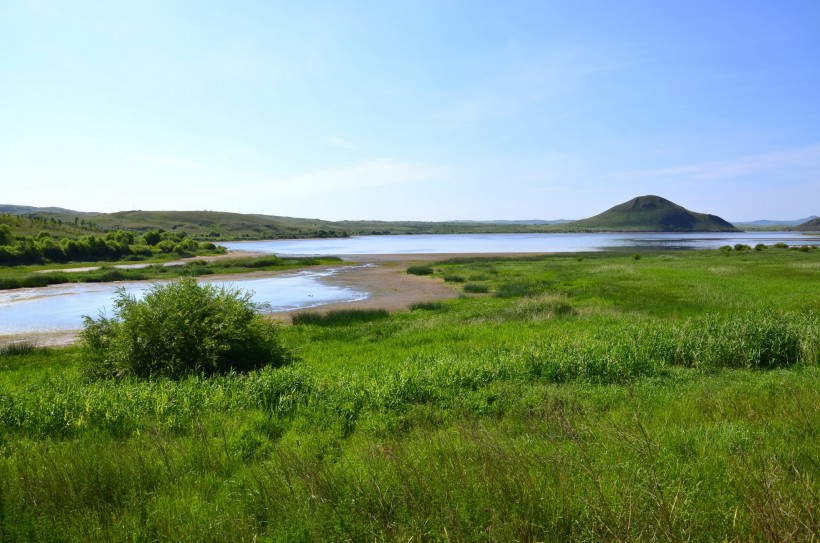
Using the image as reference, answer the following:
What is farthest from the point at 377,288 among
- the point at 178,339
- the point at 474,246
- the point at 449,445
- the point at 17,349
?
the point at 474,246

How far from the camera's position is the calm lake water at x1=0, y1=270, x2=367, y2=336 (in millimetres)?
24864

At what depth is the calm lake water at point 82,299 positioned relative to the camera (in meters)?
24.9

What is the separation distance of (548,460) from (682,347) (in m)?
9.19

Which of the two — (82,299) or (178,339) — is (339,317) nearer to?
(178,339)

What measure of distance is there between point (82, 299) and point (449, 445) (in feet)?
116

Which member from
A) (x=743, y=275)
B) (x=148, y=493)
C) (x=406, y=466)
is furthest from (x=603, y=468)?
(x=743, y=275)

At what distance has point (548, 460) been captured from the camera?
17.5 ft

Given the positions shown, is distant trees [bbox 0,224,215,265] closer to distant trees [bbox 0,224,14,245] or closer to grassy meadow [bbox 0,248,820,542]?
distant trees [bbox 0,224,14,245]

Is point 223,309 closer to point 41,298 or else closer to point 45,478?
point 45,478

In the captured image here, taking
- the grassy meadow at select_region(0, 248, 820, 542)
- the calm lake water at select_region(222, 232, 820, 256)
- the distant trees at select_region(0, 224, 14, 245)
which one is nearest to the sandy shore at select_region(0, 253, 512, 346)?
the grassy meadow at select_region(0, 248, 820, 542)

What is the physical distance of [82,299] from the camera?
32719 mm

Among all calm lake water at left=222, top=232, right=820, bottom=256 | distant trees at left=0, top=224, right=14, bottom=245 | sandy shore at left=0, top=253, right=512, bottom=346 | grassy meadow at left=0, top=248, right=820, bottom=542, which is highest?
distant trees at left=0, top=224, right=14, bottom=245

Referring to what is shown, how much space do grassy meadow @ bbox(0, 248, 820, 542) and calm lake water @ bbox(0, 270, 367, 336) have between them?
11.7 meters

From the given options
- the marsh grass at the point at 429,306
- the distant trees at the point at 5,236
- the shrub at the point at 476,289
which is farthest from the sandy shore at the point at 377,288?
the distant trees at the point at 5,236
